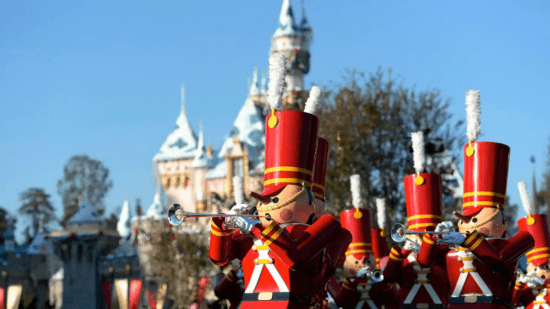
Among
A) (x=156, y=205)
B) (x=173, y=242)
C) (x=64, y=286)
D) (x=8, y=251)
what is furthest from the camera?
(x=156, y=205)

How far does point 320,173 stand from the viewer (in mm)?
12055

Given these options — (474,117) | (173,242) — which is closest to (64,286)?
(173,242)

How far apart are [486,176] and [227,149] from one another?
50.3 metres

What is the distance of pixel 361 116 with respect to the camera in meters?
26.4

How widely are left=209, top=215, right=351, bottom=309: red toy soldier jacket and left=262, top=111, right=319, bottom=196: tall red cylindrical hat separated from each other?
20.3 inches

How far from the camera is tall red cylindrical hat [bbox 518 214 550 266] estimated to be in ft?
46.5

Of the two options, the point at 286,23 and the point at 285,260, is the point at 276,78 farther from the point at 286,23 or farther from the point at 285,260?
the point at 286,23

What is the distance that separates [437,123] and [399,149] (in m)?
1.59

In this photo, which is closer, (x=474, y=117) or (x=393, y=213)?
(x=474, y=117)

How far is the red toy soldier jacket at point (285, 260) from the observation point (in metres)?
9.19

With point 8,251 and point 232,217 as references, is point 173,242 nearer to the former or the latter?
point 8,251

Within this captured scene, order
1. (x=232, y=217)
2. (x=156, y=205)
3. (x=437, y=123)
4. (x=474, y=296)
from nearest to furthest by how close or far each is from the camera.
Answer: (x=232, y=217)
(x=474, y=296)
(x=437, y=123)
(x=156, y=205)

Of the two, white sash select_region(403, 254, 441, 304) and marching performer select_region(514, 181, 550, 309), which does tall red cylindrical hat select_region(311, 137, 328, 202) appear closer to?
white sash select_region(403, 254, 441, 304)

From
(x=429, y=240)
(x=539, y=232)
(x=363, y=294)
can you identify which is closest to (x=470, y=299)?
(x=429, y=240)
